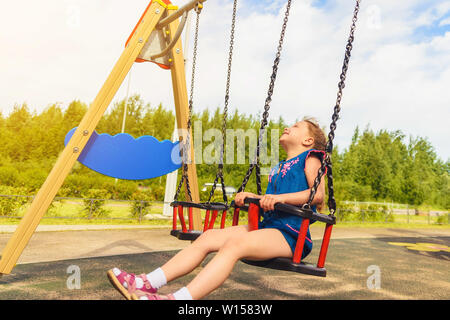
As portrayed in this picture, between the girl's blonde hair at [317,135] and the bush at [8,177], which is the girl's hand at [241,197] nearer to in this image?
the girl's blonde hair at [317,135]

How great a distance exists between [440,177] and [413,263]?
4339cm

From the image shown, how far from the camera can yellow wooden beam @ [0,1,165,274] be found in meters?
3.25

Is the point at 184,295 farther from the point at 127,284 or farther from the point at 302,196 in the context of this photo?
the point at 302,196

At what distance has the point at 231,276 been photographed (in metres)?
4.48

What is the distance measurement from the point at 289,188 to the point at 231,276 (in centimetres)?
242

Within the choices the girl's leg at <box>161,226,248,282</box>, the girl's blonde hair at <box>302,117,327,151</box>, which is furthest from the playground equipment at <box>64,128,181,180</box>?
the girl's blonde hair at <box>302,117,327,151</box>

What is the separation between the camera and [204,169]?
22156 mm

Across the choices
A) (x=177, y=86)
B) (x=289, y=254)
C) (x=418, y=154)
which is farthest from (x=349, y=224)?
(x=418, y=154)

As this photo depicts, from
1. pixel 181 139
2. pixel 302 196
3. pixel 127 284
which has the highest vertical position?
pixel 181 139

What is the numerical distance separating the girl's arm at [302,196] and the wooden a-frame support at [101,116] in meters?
2.16

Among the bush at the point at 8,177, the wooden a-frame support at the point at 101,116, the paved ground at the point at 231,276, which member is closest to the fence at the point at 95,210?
the bush at the point at 8,177

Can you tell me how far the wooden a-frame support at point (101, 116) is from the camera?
10.7 feet

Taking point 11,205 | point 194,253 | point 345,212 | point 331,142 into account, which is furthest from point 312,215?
point 345,212
